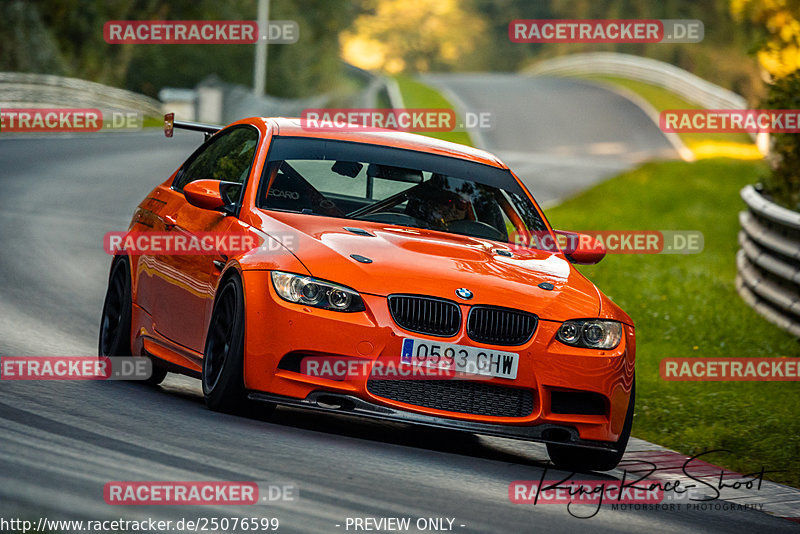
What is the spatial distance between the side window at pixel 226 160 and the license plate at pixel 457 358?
1.84m

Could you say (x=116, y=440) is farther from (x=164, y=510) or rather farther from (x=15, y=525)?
(x=15, y=525)

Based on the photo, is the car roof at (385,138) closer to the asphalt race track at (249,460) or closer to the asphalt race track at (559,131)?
Result: the asphalt race track at (249,460)

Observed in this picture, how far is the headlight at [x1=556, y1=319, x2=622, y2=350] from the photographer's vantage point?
7.34 meters

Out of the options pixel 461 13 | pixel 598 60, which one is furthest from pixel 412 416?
pixel 461 13

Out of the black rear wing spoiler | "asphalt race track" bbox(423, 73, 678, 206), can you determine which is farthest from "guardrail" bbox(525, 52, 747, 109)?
the black rear wing spoiler

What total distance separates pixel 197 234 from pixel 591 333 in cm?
239

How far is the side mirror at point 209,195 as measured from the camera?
7918 millimetres

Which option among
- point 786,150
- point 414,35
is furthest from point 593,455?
point 414,35

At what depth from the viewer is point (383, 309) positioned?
23.2 ft

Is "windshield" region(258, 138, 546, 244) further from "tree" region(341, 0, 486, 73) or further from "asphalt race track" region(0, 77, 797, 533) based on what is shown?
"tree" region(341, 0, 486, 73)

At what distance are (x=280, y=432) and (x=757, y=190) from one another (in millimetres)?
10947

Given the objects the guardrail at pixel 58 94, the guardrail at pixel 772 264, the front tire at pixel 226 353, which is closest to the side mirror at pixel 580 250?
the front tire at pixel 226 353

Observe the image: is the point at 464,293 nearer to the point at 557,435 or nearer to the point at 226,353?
the point at 557,435

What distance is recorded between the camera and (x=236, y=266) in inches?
292
